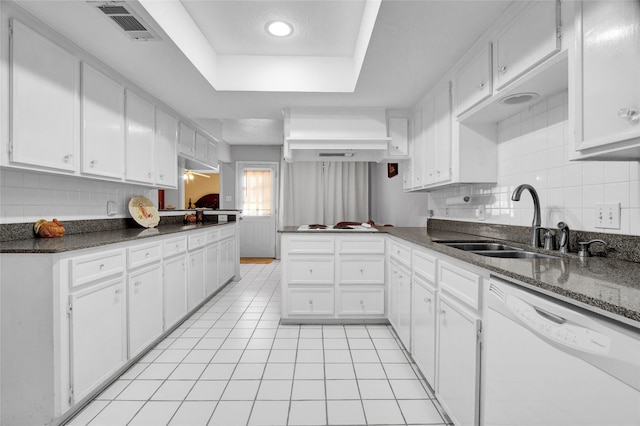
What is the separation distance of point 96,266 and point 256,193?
15.8 feet

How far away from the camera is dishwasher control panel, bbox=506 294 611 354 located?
0.72 metres

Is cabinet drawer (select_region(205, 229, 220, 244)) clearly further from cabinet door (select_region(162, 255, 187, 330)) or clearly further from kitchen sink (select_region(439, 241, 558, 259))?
kitchen sink (select_region(439, 241, 558, 259))

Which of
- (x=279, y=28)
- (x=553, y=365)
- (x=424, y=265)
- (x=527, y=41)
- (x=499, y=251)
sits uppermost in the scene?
(x=279, y=28)

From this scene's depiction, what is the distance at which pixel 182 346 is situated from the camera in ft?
7.86

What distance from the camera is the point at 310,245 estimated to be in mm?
2879

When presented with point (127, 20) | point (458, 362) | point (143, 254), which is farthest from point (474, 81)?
point (143, 254)

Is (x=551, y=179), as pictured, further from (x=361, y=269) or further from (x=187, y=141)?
(x=187, y=141)

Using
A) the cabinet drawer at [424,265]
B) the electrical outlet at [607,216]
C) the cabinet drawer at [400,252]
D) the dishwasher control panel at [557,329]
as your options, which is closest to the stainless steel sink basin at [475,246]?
the cabinet drawer at [424,265]

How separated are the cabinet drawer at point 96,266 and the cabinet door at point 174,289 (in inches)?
24.2

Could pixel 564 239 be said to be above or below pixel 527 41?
below

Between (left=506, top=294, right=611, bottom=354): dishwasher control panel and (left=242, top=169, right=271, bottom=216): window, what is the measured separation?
5781mm

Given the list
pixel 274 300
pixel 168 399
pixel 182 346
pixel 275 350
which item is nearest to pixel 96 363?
pixel 168 399

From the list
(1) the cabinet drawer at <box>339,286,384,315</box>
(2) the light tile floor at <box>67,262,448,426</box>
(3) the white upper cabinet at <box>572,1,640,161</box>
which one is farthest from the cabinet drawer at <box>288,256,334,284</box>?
(3) the white upper cabinet at <box>572,1,640,161</box>

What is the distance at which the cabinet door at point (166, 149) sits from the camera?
3.15 metres
